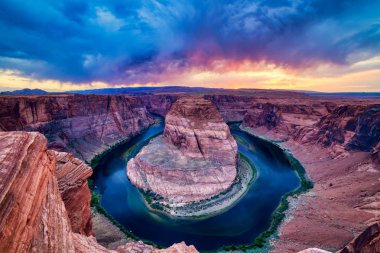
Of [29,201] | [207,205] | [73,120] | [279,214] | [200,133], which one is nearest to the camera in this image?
[29,201]

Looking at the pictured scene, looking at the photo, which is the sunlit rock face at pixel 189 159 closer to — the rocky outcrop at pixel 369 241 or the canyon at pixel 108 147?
the canyon at pixel 108 147

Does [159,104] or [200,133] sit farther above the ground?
[159,104]

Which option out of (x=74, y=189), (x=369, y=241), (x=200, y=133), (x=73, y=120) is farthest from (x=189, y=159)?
(x=73, y=120)

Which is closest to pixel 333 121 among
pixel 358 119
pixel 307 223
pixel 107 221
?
pixel 358 119

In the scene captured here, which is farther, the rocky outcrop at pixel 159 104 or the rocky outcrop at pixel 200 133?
the rocky outcrop at pixel 159 104

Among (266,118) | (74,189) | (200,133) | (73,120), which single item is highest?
(74,189)

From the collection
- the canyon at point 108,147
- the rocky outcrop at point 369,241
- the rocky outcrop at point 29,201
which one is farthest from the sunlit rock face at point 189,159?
the rocky outcrop at point 369,241

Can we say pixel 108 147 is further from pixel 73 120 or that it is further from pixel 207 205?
pixel 207 205

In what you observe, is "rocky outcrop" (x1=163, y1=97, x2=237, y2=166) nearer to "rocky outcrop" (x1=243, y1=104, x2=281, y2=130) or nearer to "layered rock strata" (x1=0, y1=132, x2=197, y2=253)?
"layered rock strata" (x1=0, y1=132, x2=197, y2=253)
